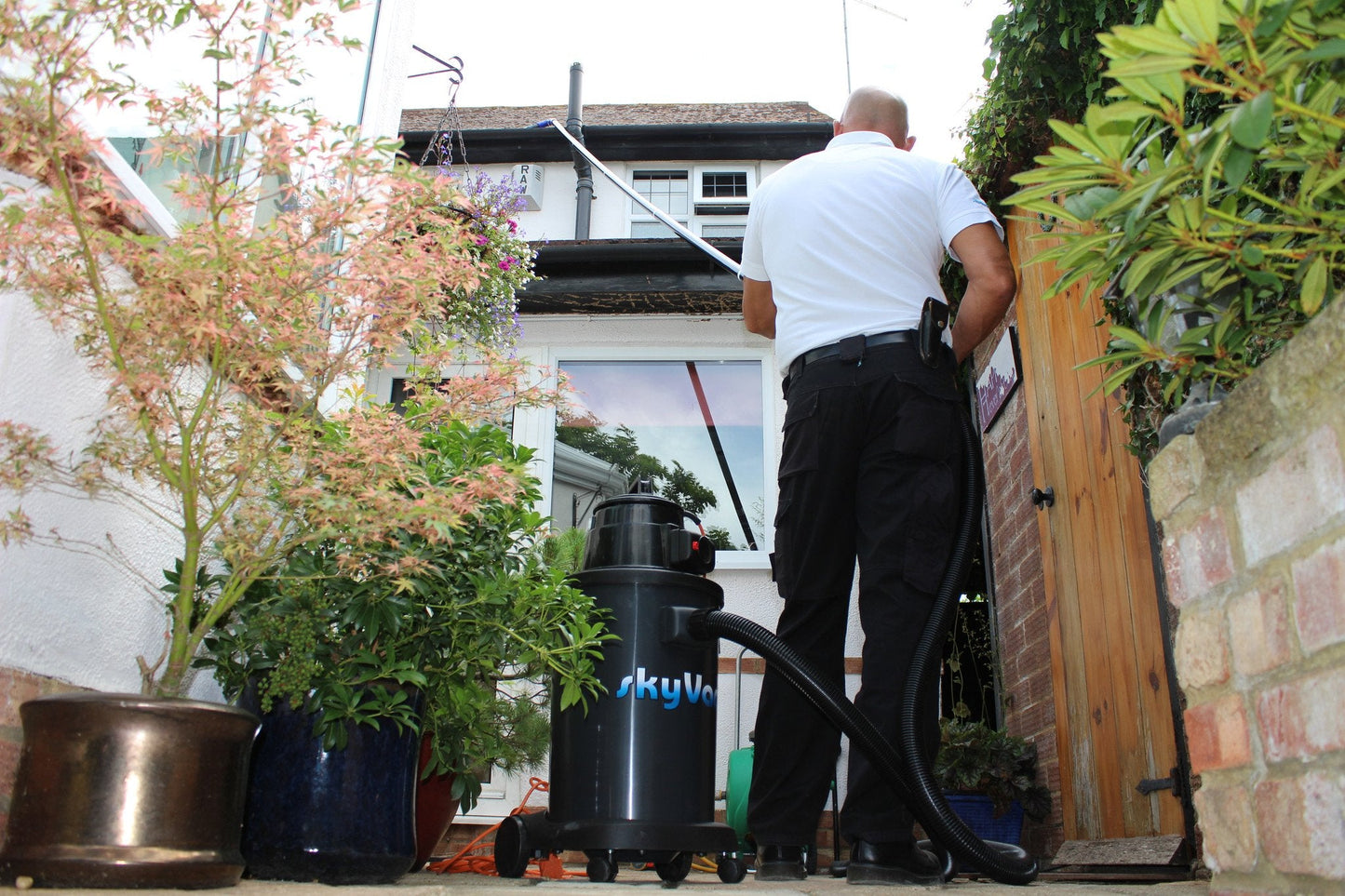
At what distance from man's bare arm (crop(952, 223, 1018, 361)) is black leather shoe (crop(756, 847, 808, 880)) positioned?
116cm

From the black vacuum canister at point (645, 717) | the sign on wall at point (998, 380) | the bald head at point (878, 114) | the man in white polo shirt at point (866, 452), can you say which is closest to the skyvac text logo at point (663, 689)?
the black vacuum canister at point (645, 717)

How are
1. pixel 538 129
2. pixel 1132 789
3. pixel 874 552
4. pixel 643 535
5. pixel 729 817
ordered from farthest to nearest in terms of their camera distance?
1. pixel 538 129
2. pixel 729 817
3. pixel 1132 789
4. pixel 643 535
5. pixel 874 552

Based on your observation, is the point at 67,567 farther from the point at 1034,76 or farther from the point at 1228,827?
the point at 1034,76

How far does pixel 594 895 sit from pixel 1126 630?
Result: 197 centimetres

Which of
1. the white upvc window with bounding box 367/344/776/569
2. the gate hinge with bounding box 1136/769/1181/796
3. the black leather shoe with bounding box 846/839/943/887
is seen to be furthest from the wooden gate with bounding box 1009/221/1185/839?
the white upvc window with bounding box 367/344/776/569

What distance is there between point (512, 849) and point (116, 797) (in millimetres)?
1166

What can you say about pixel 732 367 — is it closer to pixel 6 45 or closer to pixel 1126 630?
pixel 1126 630

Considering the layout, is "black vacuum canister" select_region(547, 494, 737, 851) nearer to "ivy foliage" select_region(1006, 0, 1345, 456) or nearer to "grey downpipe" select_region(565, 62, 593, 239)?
"ivy foliage" select_region(1006, 0, 1345, 456)

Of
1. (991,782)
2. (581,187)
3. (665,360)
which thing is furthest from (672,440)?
(991,782)

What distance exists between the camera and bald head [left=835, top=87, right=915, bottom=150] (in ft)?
8.82

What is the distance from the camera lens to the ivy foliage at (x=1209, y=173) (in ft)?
2.81

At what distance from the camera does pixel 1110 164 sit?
39.4 inches

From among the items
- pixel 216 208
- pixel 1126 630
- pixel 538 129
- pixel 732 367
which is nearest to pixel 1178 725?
pixel 1126 630

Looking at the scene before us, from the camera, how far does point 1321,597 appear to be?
982 mm
